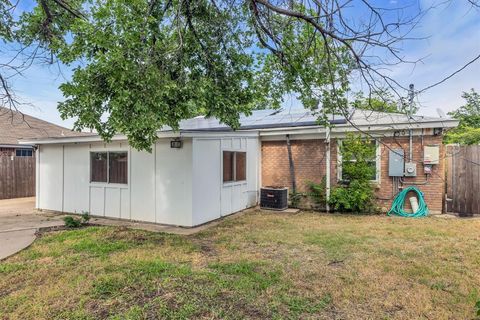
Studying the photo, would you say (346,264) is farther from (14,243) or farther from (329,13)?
(14,243)

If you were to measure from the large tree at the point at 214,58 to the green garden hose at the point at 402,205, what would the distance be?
16.5 ft

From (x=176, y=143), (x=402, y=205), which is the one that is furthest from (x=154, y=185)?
(x=402, y=205)

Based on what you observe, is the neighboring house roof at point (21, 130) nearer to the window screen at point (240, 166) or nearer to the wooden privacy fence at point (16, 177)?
the wooden privacy fence at point (16, 177)

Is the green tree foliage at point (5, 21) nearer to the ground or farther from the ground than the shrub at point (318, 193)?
farther from the ground

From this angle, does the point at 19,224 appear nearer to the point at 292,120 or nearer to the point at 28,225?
the point at 28,225

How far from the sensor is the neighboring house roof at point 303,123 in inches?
304

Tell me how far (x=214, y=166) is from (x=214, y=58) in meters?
3.19

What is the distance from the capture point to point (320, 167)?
9.89m

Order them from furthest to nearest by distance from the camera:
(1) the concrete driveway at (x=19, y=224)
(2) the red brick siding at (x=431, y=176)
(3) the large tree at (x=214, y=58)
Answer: (2) the red brick siding at (x=431, y=176), (1) the concrete driveway at (x=19, y=224), (3) the large tree at (x=214, y=58)

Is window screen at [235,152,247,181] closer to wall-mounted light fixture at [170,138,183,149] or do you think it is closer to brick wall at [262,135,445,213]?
brick wall at [262,135,445,213]

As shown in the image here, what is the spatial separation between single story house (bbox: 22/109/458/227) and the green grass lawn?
1390 millimetres

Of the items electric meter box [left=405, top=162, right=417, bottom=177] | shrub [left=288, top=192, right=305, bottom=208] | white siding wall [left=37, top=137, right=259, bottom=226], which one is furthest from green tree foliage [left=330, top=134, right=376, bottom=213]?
white siding wall [left=37, top=137, right=259, bottom=226]

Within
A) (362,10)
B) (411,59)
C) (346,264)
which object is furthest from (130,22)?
(346,264)

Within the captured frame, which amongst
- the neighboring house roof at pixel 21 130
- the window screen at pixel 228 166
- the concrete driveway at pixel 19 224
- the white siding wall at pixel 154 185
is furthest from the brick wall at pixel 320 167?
the neighboring house roof at pixel 21 130
